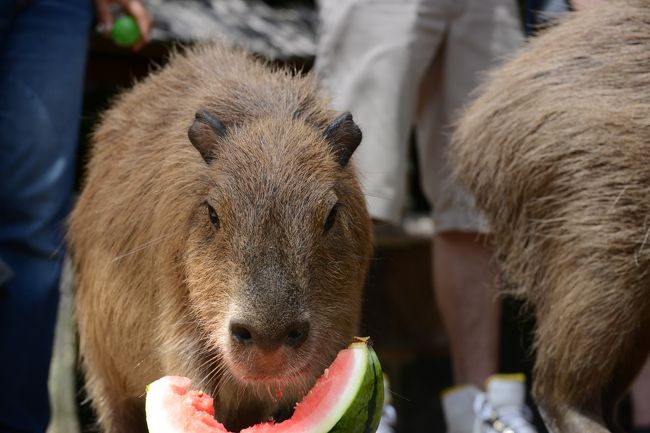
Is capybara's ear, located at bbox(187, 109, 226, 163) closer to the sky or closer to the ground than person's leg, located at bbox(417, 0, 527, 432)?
closer to the sky

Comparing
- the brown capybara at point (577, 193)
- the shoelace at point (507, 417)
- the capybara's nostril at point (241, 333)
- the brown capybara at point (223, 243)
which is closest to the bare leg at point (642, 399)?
the shoelace at point (507, 417)

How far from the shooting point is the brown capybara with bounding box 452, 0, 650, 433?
3553mm

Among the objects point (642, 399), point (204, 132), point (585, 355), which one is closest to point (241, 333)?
point (204, 132)

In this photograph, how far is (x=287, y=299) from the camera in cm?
276

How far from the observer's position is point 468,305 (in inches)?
185

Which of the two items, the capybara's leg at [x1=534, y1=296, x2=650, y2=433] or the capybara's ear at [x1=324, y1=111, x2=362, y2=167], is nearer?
the capybara's ear at [x1=324, y1=111, x2=362, y2=167]

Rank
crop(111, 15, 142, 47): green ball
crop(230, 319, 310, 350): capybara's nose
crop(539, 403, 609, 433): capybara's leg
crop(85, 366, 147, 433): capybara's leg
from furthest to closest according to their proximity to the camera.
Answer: crop(111, 15, 142, 47): green ball, crop(85, 366, 147, 433): capybara's leg, crop(539, 403, 609, 433): capybara's leg, crop(230, 319, 310, 350): capybara's nose

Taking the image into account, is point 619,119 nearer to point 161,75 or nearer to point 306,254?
point 306,254

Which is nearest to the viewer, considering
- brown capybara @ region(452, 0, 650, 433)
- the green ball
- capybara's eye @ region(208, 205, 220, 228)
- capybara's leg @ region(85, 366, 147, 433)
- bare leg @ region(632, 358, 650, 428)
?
capybara's eye @ region(208, 205, 220, 228)

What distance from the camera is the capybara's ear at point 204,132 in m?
3.13

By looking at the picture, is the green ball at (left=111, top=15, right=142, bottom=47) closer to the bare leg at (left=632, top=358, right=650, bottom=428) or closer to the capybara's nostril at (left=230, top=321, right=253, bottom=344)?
the capybara's nostril at (left=230, top=321, right=253, bottom=344)

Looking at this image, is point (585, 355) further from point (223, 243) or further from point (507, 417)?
point (223, 243)

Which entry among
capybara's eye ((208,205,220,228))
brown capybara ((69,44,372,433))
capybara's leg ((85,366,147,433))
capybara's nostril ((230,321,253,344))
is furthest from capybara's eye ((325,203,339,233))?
capybara's leg ((85,366,147,433))

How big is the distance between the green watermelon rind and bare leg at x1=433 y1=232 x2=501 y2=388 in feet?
5.77
